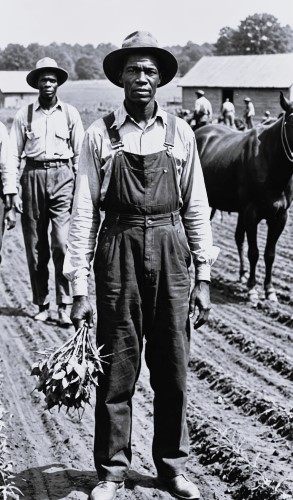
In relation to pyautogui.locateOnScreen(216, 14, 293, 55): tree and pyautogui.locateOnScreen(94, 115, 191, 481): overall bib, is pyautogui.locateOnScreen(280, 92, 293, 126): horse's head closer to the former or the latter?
pyautogui.locateOnScreen(94, 115, 191, 481): overall bib

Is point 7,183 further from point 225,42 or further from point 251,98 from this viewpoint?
point 225,42

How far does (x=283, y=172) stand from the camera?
27.8 feet

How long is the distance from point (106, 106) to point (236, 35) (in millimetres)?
69018

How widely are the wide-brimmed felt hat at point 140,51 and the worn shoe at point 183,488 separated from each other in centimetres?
213

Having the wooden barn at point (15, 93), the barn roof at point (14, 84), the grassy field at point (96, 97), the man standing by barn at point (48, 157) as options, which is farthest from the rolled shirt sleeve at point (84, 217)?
the barn roof at point (14, 84)

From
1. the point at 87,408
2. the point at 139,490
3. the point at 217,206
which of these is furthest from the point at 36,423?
the point at 217,206

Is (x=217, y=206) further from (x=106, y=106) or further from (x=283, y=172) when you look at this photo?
(x=106, y=106)

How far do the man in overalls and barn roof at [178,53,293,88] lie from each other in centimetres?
4154

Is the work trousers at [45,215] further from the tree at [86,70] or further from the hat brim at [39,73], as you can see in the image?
Answer: the tree at [86,70]

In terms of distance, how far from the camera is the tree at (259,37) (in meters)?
123

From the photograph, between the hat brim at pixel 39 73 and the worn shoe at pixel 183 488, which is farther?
the hat brim at pixel 39 73

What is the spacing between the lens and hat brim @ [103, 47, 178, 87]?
3992 mm

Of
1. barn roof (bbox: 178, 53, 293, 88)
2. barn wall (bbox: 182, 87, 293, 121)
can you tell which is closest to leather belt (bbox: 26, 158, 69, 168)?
barn wall (bbox: 182, 87, 293, 121)

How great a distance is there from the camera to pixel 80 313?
4062 millimetres
